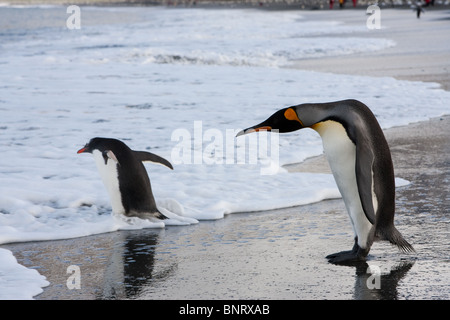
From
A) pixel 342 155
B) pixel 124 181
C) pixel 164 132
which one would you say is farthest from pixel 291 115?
pixel 164 132

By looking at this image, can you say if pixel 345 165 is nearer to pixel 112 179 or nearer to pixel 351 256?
pixel 351 256

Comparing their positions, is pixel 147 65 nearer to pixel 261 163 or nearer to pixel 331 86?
pixel 331 86

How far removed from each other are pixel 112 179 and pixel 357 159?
5.84 ft

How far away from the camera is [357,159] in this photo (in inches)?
135

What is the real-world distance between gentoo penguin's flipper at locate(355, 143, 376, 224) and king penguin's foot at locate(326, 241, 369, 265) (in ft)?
1.12

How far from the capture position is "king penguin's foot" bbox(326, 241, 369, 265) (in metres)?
3.62

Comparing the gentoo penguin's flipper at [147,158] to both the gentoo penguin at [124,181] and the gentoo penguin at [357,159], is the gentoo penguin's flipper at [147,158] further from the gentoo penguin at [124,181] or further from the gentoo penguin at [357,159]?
the gentoo penguin at [357,159]

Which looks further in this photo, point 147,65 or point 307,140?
point 147,65

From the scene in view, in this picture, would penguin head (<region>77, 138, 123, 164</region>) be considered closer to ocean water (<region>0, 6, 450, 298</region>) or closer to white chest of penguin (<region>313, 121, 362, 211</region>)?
ocean water (<region>0, 6, 450, 298</region>)

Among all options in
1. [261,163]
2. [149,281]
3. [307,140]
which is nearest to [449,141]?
[307,140]

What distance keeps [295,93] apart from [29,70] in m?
6.61

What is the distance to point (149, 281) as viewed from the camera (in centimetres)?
343
